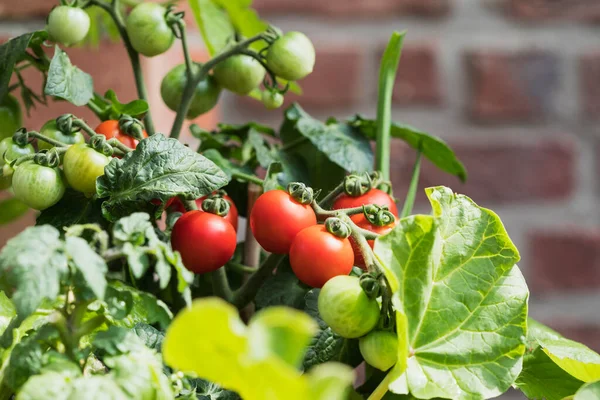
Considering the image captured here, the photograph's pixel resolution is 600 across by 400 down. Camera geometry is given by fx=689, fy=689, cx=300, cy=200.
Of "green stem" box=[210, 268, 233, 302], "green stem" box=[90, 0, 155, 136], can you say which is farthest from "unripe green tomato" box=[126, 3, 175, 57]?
"green stem" box=[210, 268, 233, 302]

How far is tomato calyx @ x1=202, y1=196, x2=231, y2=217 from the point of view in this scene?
290 millimetres

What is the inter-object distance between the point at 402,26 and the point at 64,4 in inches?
19.2

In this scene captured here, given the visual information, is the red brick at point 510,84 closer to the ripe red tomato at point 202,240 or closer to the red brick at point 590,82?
the red brick at point 590,82

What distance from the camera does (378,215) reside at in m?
0.27

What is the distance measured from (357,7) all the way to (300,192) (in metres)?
0.49

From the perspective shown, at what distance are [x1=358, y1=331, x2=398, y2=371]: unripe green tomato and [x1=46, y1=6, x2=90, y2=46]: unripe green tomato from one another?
0.18m

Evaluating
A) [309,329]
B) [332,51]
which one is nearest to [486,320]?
[309,329]

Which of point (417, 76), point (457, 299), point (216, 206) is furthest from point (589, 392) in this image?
point (417, 76)

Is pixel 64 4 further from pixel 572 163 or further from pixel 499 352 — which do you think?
pixel 572 163

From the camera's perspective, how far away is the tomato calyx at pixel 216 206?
290 mm

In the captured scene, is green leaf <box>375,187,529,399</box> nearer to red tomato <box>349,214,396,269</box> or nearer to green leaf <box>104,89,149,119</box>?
red tomato <box>349,214,396,269</box>

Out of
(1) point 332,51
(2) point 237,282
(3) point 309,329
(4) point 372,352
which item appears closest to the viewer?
(3) point 309,329

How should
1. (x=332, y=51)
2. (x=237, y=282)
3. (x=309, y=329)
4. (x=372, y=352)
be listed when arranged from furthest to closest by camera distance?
(x=332, y=51), (x=237, y=282), (x=372, y=352), (x=309, y=329)

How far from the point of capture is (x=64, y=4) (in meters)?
0.31
